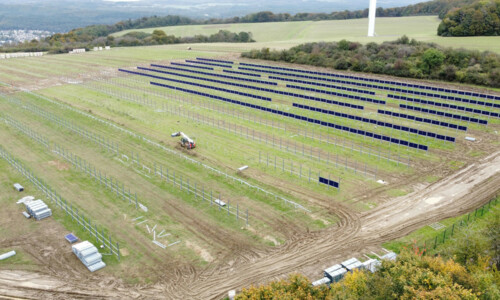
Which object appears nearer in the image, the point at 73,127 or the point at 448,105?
the point at 73,127

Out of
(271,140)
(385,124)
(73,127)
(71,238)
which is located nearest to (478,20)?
(385,124)

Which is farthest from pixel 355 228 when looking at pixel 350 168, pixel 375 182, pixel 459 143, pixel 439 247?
pixel 459 143

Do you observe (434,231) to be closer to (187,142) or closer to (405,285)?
(405,285)

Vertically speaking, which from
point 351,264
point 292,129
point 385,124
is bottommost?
point 351,264

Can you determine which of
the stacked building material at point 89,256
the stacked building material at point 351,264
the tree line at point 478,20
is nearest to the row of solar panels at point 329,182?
the stacked building material at point 351,264

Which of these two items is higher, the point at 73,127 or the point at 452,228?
the point at 73,127

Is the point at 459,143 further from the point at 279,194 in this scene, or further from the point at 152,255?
the point at 152,255

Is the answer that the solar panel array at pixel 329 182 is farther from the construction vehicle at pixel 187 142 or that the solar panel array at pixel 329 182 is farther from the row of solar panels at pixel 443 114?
the row of solar panels at pixel 443 114
